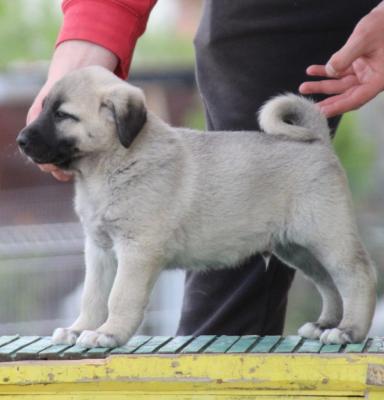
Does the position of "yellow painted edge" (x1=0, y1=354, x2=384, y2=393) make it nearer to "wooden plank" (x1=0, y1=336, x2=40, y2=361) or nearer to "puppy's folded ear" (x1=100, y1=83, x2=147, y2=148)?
"wooden plank" (x1=0, y1=336, x2=40, y2=361)

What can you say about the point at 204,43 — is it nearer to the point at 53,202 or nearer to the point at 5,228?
the point at 5,228

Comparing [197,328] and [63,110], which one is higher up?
[63,110]

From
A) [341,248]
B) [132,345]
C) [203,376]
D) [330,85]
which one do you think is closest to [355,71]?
[330,85]

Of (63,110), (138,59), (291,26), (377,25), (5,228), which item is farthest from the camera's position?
(138,59)

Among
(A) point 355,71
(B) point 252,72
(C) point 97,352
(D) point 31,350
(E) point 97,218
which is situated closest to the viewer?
(C) point 97,352

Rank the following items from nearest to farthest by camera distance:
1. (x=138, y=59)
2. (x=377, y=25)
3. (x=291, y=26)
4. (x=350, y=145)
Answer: (x=377, y=25)
(x=291, y=26)
(x=350, y=145)
(x=138, y=59)

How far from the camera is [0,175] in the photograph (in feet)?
24.0

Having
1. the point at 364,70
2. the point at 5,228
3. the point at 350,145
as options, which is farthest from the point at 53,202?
the point at 364,70

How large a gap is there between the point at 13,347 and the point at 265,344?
2.05 feet

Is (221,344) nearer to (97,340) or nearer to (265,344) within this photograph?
(265,344)

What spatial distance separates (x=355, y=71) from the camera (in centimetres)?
309

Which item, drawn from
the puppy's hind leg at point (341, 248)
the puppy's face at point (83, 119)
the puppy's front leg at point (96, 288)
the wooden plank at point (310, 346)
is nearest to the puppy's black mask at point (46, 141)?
the puppy's face at point (83, 119)

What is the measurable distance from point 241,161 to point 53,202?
12.7 ft

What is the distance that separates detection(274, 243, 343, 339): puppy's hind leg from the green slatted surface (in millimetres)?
163
